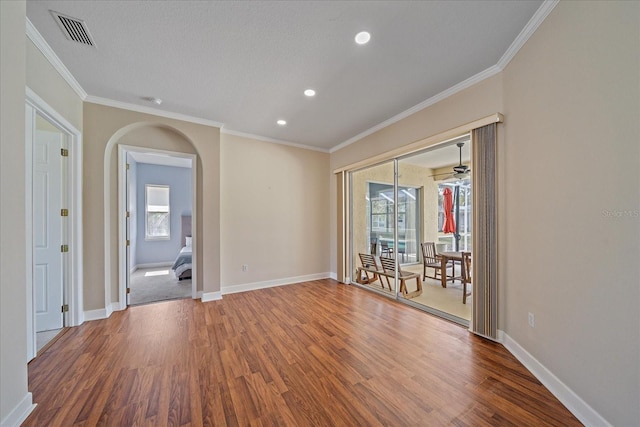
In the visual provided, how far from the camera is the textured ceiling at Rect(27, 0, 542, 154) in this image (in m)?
1.80

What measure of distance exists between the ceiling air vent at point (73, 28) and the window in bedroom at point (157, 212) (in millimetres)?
5409

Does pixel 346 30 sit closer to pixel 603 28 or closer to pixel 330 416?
pixel 603 28

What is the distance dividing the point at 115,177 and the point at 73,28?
1957 millimetres

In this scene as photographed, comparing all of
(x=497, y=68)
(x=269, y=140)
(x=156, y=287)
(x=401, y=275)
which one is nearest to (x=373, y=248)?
(x=401, y=275)

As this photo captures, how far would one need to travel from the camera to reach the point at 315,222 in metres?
5.21

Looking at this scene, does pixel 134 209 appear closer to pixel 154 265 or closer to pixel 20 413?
pixel 154 265

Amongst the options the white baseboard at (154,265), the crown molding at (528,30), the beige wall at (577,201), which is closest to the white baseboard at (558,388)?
the beige wall at (577,201)

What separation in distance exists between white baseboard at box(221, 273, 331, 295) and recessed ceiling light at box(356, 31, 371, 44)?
4030 millimetres

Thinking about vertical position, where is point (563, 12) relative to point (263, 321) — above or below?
above

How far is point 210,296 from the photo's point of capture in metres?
3.83

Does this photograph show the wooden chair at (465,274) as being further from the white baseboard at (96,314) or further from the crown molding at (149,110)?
the white baseboard at (96,314)

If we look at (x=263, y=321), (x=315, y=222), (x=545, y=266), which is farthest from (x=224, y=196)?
(x=545, y=266)

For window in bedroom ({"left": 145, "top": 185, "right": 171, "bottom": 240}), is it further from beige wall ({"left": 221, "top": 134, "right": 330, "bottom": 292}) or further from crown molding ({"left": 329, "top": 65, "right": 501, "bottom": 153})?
crown molding ({"left": 329, "top": 65, "right": 501, "bottom": 153})

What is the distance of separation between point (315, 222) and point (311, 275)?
1.15 meters
